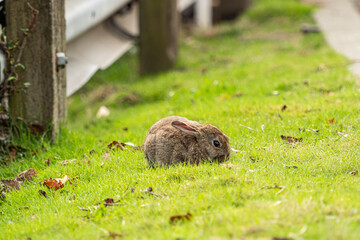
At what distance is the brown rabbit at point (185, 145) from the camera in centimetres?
490

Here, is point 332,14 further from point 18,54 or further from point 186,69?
point 18,54

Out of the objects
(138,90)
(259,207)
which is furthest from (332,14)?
(259,207)

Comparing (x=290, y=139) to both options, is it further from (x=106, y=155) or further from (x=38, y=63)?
(x=38, y=63)

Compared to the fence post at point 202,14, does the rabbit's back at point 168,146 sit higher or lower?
higher

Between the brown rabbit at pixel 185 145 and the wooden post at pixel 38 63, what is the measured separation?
2.00 metres

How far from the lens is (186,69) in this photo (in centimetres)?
1138

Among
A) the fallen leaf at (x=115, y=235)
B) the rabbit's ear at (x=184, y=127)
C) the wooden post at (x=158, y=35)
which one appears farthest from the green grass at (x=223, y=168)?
the wooden post at (x=158, y=35)

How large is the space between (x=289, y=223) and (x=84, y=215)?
169cm

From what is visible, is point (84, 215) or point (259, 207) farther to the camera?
point (84, 215)

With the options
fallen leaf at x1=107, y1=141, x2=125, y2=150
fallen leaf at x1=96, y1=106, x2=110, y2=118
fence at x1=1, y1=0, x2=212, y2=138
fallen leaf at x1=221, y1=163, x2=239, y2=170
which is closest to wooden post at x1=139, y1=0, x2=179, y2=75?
fence at x1=1, y1=0, x2=212, y2=138

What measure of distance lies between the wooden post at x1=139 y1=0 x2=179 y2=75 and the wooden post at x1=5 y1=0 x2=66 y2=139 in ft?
15.0

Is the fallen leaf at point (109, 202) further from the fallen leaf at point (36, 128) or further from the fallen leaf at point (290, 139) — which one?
the fallen leaf at point (36, 128)

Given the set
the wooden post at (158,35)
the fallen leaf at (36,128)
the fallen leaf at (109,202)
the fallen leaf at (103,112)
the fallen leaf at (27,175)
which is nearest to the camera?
the fallen leaf at (109,202)

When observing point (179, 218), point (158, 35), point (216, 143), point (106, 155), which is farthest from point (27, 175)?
point (158, 35)
